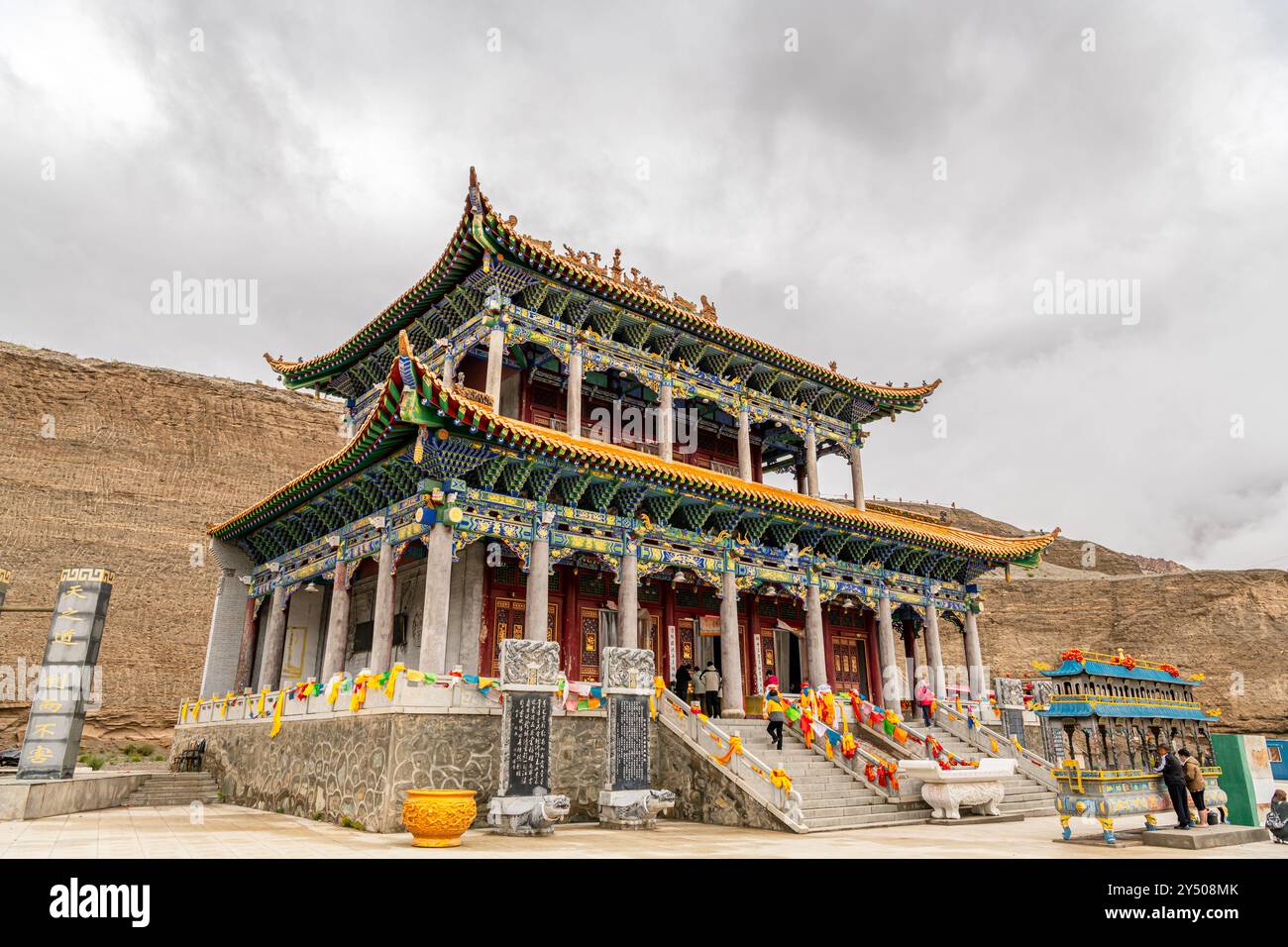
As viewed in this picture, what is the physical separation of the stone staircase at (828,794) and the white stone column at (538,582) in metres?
4.15

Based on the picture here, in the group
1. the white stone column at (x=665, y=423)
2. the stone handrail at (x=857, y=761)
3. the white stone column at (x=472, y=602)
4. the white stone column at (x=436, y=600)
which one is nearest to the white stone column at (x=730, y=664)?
the stone handrail at (x=857, y=761)

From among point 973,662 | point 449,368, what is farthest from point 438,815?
point 973,662

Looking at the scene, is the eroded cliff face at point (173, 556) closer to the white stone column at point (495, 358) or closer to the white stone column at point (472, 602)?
the white stone column at point (472, 602)

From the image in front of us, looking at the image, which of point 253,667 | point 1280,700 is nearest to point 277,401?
point 253,667

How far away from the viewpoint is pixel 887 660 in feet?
68.2

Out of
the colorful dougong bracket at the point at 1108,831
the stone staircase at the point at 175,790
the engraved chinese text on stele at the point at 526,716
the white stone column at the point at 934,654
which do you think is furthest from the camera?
the white stone column at the point at 934,654

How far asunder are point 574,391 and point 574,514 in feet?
11.6

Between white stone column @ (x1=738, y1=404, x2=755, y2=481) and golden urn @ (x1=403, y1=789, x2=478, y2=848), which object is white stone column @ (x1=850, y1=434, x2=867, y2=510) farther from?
golden urn @ (x1=403, y1=789, x2=478, y2=848)

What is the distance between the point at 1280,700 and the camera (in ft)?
152

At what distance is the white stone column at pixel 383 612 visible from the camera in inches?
591

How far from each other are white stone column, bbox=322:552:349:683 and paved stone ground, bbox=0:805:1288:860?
3.36 meters

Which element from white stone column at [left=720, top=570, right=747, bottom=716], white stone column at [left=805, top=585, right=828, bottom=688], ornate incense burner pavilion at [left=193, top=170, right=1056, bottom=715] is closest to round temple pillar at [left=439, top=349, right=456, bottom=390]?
ornate incense burner pavilion at [left=193, top=170, right=1056, bottom=715]

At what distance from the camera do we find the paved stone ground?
9133 millimetres

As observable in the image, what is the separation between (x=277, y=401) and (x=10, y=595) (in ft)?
68.5
